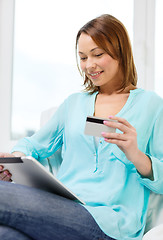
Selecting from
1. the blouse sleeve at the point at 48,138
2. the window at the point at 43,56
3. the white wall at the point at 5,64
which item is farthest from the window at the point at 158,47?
the white wall at the point at 5,64

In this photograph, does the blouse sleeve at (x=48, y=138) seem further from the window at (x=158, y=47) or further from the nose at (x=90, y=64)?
the window at (x=158, y=47)

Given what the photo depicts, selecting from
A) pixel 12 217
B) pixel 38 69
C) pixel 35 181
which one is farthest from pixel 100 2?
pixel 12 217

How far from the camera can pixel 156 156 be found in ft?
3.61

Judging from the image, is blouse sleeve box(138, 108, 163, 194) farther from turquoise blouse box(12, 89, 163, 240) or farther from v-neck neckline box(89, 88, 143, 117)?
v-neck neckline box(89, 88, 143, 117)

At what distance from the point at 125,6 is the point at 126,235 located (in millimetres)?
1478

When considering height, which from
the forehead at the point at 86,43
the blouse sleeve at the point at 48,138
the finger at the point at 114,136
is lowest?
the blouse sleeve at the point at 48,138

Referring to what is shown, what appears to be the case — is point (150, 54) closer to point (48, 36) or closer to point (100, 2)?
point (100, 2)

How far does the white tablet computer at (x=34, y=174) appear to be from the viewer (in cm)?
80

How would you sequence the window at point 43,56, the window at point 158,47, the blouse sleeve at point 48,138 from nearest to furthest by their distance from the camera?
the blouse sleeve at point 48,138, the window at point 158,47, the window at point 43,56

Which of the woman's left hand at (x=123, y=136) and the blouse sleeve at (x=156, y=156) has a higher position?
the woman's left hand at (x=123, y=136)

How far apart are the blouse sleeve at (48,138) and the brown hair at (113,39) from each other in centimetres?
29

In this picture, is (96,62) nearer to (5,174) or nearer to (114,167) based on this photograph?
(114,167)

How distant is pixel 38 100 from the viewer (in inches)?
87.6

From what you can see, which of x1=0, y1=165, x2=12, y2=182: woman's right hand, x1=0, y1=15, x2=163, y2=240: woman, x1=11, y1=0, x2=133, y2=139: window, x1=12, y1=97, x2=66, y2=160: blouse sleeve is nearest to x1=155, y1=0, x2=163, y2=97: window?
x1=11, y1=0, x2=133, y2=139: window
